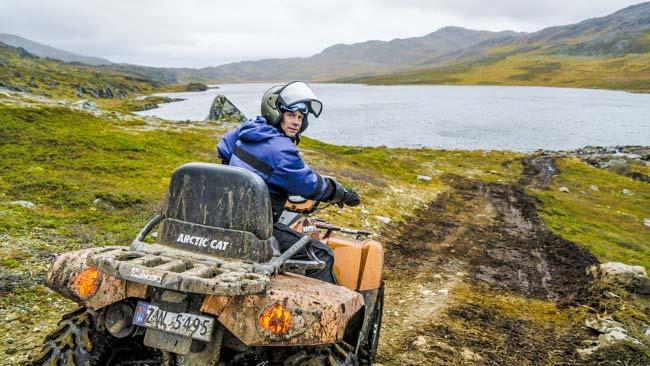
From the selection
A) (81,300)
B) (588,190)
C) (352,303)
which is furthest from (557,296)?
(588,190)

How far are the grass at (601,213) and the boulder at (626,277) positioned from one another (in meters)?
2.70

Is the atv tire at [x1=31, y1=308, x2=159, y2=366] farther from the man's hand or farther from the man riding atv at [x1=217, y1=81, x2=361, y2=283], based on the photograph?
the man's hand

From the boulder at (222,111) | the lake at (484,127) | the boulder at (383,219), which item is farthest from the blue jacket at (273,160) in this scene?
the lake at (484,127)

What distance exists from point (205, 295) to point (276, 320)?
1.71 feet

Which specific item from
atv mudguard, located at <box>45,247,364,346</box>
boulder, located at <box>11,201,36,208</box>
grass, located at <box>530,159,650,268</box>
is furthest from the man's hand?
grass, located at <box>530,159,650,268</box>

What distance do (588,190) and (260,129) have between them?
26.4 meters

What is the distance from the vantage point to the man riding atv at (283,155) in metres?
4.17

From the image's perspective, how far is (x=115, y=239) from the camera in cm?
922

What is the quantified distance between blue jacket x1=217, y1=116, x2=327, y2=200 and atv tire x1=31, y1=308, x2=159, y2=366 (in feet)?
5.44

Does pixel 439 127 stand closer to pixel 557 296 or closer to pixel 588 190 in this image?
pixel 588 190

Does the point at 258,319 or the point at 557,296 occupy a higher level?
the point at 258,319

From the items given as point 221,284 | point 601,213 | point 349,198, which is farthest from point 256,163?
point 601,213

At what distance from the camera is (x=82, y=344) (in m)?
3.64

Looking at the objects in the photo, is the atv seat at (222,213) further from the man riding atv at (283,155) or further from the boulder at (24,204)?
the boulder at (24,204)
